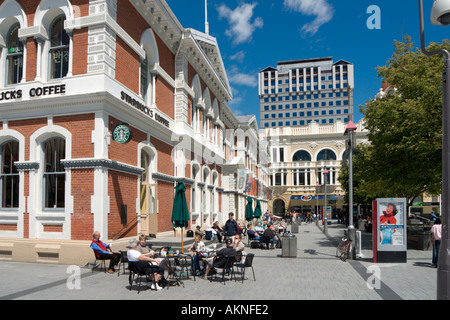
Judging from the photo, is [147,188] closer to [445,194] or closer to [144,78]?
[144,78]

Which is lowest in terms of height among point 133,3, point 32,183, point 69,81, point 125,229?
point 125,229

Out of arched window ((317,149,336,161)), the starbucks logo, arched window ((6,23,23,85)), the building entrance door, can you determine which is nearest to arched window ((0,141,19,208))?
arched window ((6,23,23,85))

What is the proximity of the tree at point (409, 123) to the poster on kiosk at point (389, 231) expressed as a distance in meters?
3.62

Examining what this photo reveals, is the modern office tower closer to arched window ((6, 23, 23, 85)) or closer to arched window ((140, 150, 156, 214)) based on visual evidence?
arched window ((140, 150, 156, 214))

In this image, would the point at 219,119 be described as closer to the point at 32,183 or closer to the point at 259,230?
the point at 259,230

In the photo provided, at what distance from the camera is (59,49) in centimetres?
1350

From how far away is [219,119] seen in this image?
28.1 metres

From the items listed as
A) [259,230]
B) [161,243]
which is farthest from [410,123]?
[161,243]

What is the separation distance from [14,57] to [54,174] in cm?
520

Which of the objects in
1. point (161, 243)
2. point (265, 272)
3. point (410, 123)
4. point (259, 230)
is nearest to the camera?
point (265, 272)

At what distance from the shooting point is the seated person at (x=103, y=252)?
35.3 ft

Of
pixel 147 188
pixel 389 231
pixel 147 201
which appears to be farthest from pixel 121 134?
pixel 389 231
